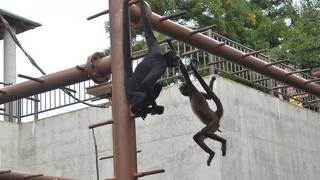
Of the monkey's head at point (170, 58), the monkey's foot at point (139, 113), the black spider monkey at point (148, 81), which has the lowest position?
the monkey's foot at point (139, 113)

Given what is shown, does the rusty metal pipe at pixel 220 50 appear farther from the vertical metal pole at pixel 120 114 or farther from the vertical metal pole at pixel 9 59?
the vertical metal pole at pixel 9 59

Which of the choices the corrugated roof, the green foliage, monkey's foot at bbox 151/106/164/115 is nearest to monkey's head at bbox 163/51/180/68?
monkey's foot at bbox 151/106/164/115

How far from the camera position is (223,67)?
12.6 metres

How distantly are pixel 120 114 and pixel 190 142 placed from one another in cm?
626

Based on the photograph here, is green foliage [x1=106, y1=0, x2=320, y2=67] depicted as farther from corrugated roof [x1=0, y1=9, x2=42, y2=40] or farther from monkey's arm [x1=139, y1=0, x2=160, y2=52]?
monkey's arm [x1=139, y1=0, x2=160, y2=52]

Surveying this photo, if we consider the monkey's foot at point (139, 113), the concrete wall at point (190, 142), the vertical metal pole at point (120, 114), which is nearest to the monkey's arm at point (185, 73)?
the vertical metal pole at point (120, 114)

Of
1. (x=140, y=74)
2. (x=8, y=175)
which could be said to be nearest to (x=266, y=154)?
(x=8, y=175)

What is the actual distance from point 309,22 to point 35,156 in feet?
23.6

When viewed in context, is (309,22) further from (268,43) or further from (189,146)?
(189,146)

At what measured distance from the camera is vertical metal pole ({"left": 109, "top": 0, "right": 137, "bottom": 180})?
5.07m

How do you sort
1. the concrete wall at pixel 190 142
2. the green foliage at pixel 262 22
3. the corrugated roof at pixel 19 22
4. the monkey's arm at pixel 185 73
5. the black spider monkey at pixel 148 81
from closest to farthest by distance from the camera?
the black spider monkey at pixel 148 81 → the monkey's arm at pixel 185 73 → the concrete wall at pixel 190 142 → the green foliage at pixel 262 22 → the corrugated roof at pixel 19 22

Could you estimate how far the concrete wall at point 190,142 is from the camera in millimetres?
11367

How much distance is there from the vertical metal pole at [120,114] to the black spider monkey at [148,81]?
127 millimetres

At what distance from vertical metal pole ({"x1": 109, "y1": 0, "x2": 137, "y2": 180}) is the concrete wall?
19.1 ft
